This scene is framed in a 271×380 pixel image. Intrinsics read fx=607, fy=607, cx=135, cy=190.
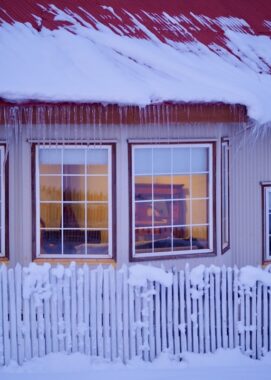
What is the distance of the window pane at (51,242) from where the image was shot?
936 cm

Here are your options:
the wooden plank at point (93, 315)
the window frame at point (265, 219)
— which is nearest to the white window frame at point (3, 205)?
the wooden plank at point (93, 315)

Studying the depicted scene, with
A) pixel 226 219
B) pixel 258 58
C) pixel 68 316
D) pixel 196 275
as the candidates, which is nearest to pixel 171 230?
pixel 226 219

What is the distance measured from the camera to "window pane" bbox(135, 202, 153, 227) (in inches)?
A: 375

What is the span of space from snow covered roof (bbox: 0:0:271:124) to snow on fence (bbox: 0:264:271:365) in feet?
8.28

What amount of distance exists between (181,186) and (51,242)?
222cm

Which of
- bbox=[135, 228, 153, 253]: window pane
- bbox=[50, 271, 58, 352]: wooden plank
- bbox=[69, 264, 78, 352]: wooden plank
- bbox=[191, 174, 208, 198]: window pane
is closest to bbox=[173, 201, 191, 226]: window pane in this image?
bbox=[191, 174, 208, 198]: window pane

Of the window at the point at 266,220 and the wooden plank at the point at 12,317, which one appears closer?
the wooden plank at the point at 12,317

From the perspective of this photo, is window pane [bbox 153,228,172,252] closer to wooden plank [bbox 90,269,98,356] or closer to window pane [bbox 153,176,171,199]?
window pane [bbox 153,176,171,199]

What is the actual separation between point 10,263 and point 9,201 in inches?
37.6

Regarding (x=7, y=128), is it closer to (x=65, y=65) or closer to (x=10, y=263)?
(x=65, y=65)

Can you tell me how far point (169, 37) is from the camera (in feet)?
34.8

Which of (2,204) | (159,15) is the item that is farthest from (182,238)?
(159,15)

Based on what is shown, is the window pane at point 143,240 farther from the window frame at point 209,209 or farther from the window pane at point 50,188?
the window pane at point 50,188

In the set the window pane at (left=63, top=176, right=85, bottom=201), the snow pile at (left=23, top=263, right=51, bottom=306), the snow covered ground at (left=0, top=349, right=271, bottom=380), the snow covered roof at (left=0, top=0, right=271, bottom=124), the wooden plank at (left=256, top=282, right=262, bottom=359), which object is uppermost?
the snow covered roof at (left=0, top=0, right=271, bottom=124)
